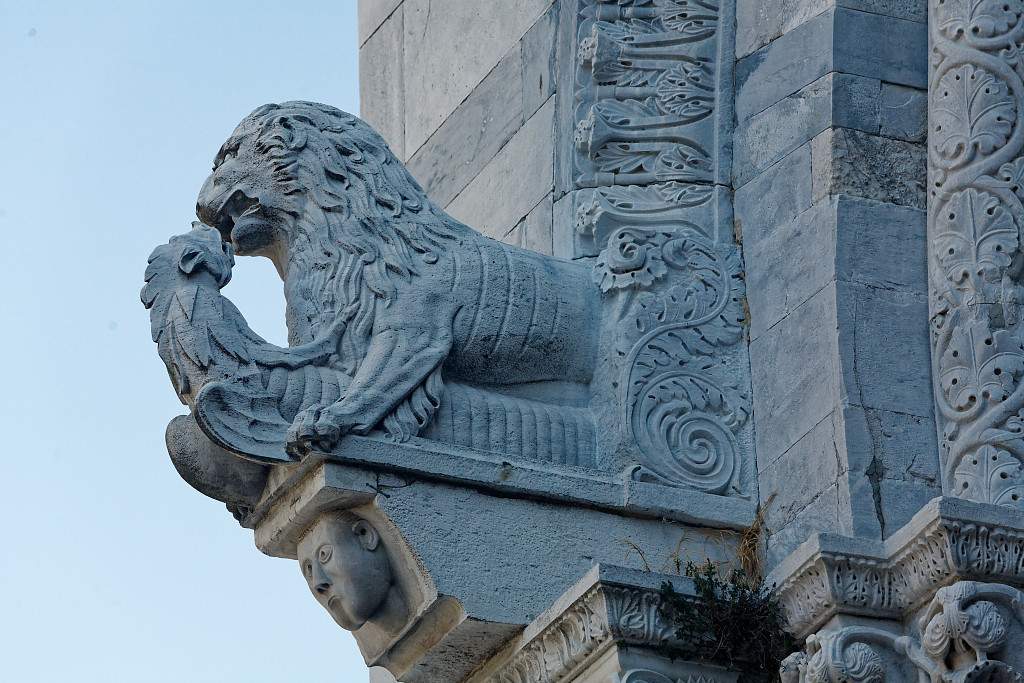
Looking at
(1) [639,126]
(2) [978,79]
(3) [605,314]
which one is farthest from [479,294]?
(2) [978,79]

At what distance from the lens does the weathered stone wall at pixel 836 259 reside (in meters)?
6.50

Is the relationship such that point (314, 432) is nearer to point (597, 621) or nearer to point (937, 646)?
point (597, 621)

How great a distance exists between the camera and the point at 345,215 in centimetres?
697

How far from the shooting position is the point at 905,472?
6469 mm

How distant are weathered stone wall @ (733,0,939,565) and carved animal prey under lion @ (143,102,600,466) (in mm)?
531

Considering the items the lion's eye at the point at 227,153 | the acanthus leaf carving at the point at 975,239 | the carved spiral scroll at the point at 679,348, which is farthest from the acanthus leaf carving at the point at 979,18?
the lion's eye at the point at 227,153

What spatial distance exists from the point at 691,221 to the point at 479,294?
0.71 m

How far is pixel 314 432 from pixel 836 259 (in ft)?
4.75

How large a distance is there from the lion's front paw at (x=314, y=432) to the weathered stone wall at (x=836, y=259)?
117 cm

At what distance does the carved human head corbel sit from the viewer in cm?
659

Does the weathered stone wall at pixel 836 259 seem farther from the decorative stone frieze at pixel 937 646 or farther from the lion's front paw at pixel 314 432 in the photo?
the lion's front paw at pixel 314 432

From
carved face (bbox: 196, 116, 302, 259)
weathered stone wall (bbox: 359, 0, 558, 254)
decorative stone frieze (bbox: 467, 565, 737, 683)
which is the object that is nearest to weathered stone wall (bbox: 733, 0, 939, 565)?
decorative stone frieze (bbox: 467, 565, 737, 683)

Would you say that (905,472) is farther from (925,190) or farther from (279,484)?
(279,484)

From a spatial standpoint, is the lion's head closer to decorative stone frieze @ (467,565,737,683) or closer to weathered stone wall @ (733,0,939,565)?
weathered stone wall @ (733,0,939,565)
